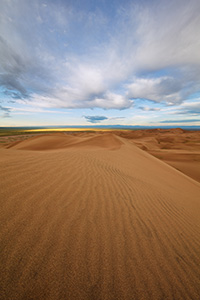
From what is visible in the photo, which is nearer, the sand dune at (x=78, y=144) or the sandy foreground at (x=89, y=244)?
the sandy foreground at (x=89, y=244)

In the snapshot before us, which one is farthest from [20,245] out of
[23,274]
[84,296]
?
[84,296]

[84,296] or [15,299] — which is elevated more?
[15,299]

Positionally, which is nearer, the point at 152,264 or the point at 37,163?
the point at 152,264

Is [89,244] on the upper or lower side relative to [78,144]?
upper

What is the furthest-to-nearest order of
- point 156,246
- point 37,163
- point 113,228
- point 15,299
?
point 37,163, point 113,228, point 156,246, point 15,299

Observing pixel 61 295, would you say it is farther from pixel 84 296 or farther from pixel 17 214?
pixel 17 214

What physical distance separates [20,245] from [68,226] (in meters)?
0.51

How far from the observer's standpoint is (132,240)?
4.96 ft

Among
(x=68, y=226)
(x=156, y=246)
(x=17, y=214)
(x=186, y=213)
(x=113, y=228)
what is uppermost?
(x=17, y=214)

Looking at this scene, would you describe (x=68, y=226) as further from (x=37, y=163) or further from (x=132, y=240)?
(x=37, y=163)

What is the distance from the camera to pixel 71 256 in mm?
1207

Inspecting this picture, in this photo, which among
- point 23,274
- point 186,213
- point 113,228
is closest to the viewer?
point 23,274

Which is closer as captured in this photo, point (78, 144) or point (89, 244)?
point (89, 244)

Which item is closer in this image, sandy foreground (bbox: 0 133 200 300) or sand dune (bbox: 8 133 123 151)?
sandy foreground (bbox: 0 133 200 300)
